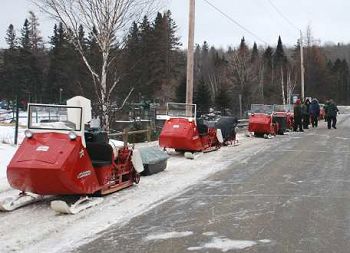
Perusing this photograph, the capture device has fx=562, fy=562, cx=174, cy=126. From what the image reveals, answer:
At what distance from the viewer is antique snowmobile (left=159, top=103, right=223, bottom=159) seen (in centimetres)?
1603

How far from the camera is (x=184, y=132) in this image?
16.1 m

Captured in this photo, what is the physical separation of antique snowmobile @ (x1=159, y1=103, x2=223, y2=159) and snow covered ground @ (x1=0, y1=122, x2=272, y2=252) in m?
2.80

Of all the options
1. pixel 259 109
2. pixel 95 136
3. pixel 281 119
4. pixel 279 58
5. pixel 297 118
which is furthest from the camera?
A: pixel 279 58

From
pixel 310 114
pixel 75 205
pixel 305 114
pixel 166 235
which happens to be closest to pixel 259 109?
pixel 305 114

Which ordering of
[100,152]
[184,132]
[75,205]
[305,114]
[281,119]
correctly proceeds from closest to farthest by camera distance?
1. [75,205]
2. [100,152]
3. [184,132]
4. [281,119]
5. [305,114]

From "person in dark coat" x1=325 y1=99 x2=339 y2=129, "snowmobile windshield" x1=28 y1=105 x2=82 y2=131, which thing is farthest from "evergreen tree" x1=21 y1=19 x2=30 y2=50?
"snowmobile windshield" x1=28 y1=105 x2=82 y2=131

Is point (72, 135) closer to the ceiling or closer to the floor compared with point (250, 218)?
closer to the ceiling

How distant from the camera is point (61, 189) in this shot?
8492 mm

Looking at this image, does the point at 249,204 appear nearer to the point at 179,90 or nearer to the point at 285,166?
the point at 285,166

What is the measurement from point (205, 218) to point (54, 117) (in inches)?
121

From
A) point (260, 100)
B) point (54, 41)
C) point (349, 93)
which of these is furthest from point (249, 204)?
point (349, 93)

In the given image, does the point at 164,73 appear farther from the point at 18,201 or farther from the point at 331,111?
the point at 18,201

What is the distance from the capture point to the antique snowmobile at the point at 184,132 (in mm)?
16031

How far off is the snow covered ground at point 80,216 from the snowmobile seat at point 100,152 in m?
0.66
